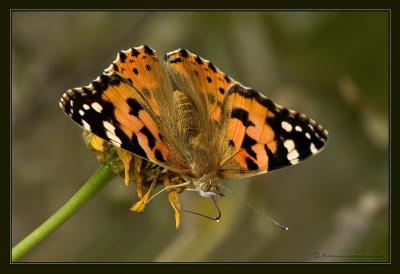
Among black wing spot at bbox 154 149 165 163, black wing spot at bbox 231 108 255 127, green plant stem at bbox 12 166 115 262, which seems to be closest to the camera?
green plant stem at bbox 12 166 115 262

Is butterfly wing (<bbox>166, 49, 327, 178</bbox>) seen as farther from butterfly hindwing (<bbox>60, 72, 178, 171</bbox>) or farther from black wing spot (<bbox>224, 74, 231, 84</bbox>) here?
butterfly hindwing (<bbox>60, 72, 178, 171</bbox>)

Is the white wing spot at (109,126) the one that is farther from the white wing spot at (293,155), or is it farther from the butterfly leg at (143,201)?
the white wing spot at (293,155)

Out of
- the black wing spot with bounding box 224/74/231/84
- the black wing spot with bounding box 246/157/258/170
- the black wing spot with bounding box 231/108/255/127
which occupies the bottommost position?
the black wing spot with bounding box 246/157/258/170

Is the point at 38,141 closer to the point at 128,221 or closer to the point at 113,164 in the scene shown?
the point at 128,221

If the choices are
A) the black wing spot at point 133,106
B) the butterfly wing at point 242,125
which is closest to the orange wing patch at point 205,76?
the butterfly wing at point 242,125

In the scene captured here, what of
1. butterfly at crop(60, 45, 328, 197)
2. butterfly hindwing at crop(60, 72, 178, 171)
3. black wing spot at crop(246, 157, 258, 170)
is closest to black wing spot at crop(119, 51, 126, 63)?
butterfly at crop(60, 45, 328, 197)

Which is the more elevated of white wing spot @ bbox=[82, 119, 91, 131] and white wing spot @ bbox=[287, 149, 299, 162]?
white wing spot @ bbox=[82, 119, 91, 131]

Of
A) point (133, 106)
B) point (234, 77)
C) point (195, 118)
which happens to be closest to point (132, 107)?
point (133, 106)
